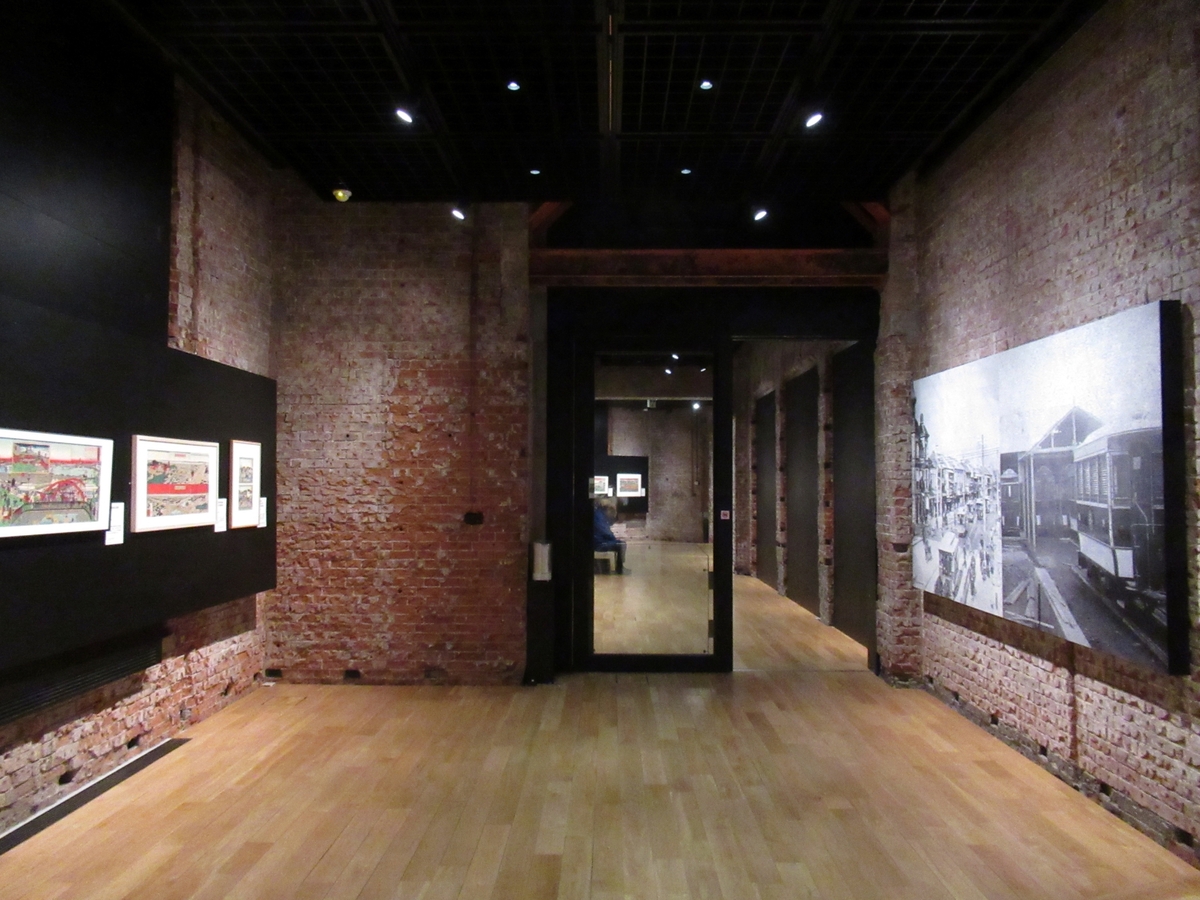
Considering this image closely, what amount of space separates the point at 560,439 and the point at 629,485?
8.36 metres

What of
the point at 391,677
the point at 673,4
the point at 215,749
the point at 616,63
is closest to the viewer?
the point at 673,4

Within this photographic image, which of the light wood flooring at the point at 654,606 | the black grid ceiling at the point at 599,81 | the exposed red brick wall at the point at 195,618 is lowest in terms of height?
the light wood flooring at the point at 654,606

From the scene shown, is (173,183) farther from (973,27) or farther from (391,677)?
(973,27)

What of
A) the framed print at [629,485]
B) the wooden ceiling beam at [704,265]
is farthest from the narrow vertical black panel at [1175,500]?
the framed print at [629,485]

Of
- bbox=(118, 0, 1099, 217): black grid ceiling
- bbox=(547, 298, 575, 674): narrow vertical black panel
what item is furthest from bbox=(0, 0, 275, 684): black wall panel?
bbox=(547, 298, 575, 674): narrow vertical black panel

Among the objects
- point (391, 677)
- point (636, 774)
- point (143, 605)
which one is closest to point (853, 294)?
point (636, 774)

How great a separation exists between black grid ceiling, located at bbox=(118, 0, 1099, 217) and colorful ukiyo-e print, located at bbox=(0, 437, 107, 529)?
2.19 m

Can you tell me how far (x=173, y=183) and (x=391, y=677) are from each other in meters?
3.72

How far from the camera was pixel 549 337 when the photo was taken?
18.8 ft

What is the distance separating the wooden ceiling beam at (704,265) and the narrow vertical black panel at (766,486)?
4.44 m

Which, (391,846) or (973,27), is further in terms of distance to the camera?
(973,27)

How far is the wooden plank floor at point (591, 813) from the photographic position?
2758mm

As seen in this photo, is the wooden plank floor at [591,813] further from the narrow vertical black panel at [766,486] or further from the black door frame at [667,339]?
the narrow vertical black panel at [766,486]

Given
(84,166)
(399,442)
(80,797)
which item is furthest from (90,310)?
(80,797)
